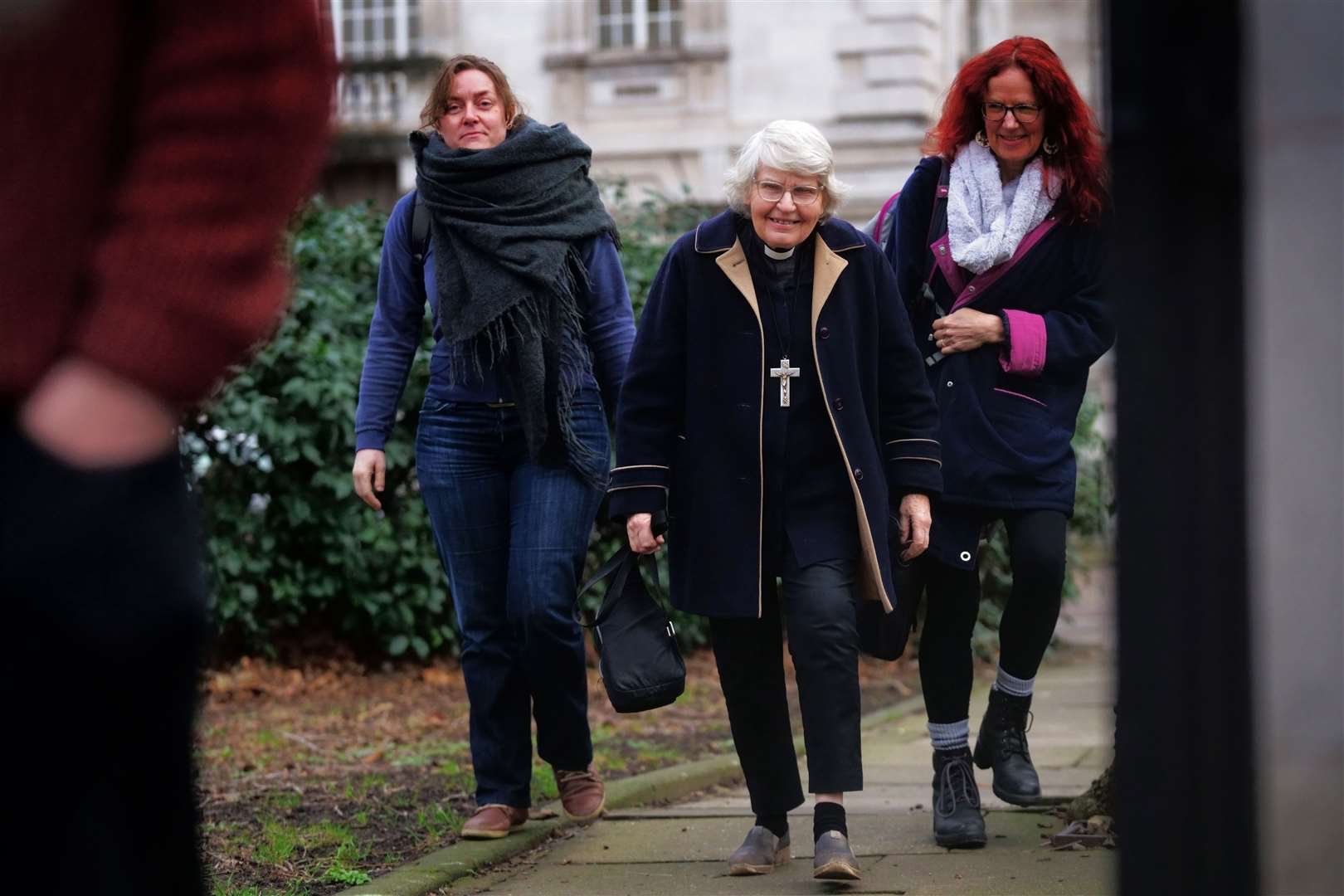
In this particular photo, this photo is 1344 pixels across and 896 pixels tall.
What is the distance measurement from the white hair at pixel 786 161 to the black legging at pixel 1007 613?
3.15 feet

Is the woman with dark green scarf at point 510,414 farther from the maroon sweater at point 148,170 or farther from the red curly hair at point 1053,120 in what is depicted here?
the maroon sweater at point 148,170

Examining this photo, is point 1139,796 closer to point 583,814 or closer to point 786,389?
point 786,389

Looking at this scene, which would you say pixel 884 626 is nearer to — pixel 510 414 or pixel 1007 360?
pixel 1007 360

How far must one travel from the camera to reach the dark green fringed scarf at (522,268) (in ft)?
16.8

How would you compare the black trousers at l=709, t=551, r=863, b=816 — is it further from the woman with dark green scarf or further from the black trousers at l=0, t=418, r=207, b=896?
the black trousers at l=0, t=418, r=207, b=896

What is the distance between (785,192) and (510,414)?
3.18ft

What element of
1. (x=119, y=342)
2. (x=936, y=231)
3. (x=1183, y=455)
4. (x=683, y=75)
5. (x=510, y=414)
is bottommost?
(x=510, y=414)

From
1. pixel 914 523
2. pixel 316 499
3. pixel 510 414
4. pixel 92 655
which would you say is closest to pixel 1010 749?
pixel 914 523

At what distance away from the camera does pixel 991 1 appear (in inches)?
1017

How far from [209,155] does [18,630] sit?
39 cm

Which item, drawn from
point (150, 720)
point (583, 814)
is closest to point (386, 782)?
point (583, 814)

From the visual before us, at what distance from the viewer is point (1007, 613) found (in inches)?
201

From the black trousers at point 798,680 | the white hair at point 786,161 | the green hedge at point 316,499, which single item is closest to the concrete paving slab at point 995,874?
the black trousers at point 798,680

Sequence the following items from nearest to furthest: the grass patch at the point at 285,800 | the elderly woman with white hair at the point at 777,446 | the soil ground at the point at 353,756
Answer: the elderly woman with white hair at the point at 777,446 → the soil ground at the point at 353,756 → the grass patch at the point at 285,800
